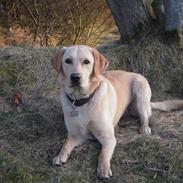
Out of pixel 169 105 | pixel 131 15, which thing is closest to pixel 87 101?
pixel 169 105

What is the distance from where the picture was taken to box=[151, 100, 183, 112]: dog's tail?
6.31 m

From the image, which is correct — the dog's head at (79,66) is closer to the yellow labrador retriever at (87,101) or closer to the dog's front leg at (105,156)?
the yellow labrador retriever at (87,101)

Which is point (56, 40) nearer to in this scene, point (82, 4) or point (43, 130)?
point (82, 4)

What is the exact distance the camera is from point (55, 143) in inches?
219

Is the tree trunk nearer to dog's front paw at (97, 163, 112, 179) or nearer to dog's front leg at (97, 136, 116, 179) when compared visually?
dog's front leg at (97, 136, 116, 179)

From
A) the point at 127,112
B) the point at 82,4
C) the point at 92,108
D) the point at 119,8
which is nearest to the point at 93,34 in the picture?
the point at 82,4

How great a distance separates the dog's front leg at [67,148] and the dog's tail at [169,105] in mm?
1226

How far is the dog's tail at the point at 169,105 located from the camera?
6.31 metres

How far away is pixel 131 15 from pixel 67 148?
2.78 meters

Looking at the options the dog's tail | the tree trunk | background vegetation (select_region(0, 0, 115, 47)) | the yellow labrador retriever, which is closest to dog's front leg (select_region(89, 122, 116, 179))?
Result: the yellow labrador retriever

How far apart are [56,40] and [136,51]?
362 centimetres

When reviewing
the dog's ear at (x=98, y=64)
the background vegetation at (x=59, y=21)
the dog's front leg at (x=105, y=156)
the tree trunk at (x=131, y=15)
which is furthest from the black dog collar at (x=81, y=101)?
the background vegetation at (x=59, y=21)

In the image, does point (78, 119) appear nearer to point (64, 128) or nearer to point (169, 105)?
point (64, 128)

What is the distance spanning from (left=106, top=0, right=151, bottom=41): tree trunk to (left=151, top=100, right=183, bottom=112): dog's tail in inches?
60.3
